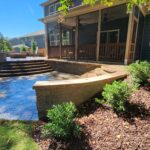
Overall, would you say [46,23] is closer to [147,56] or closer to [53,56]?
[53,56]

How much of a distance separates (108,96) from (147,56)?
834cm

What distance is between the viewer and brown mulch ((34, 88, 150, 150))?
233cm

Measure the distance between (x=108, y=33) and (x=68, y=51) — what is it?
356 cm

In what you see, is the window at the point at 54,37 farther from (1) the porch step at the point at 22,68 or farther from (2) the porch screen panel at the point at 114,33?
(2) the porch screen panel at the point at 114,33

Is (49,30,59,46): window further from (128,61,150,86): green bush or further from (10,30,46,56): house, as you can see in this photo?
(10,30,46,56): house

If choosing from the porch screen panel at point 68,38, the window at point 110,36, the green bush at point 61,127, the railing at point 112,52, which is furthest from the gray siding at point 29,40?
the green bush at point 61,127

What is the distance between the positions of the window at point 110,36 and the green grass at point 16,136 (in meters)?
9.83

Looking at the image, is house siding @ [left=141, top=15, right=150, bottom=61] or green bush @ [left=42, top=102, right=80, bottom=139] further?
house siding @ [left=141, top=15, right=150, bottom=61]

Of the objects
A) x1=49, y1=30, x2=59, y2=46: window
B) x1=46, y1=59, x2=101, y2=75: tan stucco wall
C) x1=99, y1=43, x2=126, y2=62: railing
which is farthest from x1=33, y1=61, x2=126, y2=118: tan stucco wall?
x1=49, y1=30, x2=59, y2=46: window

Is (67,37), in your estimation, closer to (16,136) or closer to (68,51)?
(68,51)

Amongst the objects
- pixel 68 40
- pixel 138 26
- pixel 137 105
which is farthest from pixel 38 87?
pixel 68 40

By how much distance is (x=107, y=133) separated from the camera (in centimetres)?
256

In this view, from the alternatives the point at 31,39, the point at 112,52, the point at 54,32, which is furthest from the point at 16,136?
the point at 31,39

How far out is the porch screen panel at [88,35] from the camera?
393 inches
